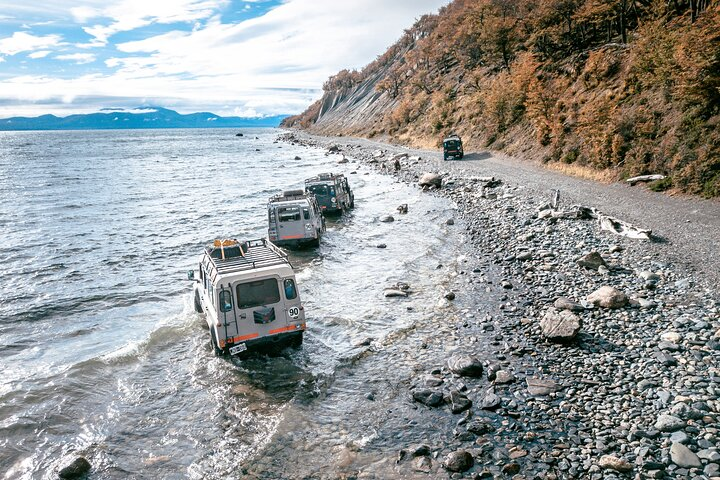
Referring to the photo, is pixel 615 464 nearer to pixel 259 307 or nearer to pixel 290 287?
pixel 290 287

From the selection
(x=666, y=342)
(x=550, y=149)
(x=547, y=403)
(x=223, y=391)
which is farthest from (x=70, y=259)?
(x=550, y=149)

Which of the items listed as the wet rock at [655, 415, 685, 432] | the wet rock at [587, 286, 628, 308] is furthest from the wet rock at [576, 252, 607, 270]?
the wet rock at [655, 415, 685, 432]

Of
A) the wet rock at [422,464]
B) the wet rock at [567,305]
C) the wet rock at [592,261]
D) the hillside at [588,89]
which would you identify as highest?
the hillside at [588,89]

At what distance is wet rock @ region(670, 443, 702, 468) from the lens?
7.71 metres

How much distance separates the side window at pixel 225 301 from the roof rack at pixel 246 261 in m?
0.67

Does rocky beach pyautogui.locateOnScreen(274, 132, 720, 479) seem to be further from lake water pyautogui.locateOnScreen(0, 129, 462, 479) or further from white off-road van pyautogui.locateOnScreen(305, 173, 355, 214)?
white off-road van pyautogui.locateOnScreen(305, 173, 355, 214)

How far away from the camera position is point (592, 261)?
16.9 metres

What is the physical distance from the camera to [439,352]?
13234 mm

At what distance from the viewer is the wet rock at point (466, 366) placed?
11.7 meters

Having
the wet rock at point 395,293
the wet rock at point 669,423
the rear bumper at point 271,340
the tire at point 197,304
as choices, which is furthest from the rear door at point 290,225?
the wet rock at point 669,423

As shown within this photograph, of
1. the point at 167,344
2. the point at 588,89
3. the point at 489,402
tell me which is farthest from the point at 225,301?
the point at 588,89

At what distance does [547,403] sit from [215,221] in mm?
30175

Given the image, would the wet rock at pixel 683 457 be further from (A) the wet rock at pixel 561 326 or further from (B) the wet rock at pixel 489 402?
(A) the wet rock at pixel 561 326

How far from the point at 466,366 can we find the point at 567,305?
4671 mm
